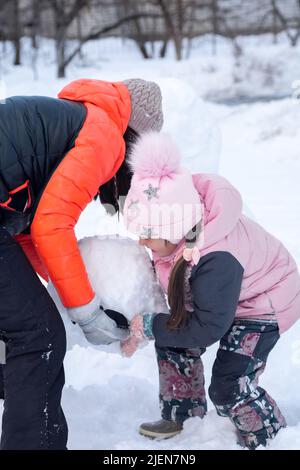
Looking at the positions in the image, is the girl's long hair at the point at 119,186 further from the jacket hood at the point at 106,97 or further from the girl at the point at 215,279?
the girl at the point at 215,279

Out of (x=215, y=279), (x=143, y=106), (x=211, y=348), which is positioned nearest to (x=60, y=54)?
(x=211, y=348)

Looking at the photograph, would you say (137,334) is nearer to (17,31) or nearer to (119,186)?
(119,186)

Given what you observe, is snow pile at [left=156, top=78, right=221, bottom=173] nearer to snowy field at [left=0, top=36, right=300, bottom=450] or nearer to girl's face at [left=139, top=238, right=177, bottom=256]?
snowy field at [left=0, top=36, right=300, bottom=450]

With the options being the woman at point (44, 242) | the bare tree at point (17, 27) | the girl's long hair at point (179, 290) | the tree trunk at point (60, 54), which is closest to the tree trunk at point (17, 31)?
the bare tree at point (17, 27)

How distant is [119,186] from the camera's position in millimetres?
2234

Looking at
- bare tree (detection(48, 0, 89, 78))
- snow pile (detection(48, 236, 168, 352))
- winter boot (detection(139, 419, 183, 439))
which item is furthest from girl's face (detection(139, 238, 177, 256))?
bare tree (detection(48, 0, 89, 78))

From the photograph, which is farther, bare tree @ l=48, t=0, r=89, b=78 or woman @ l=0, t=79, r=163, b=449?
bare tree @ l=48, t=0, r=89, b=78

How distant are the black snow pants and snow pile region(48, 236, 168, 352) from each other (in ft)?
0.62

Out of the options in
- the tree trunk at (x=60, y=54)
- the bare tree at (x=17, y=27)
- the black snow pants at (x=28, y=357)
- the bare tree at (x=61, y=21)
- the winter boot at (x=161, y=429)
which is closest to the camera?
the black snow pants at (x=28, y=357)

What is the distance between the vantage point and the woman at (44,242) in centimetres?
191

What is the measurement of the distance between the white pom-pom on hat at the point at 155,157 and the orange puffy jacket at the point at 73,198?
0.31 ft

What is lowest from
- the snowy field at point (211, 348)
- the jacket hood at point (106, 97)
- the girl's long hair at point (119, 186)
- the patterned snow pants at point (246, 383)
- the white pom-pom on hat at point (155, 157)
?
the snowy field at point (211, 348)

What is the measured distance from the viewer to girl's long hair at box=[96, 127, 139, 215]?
7.14ft

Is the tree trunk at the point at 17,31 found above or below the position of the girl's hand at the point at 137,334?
below
